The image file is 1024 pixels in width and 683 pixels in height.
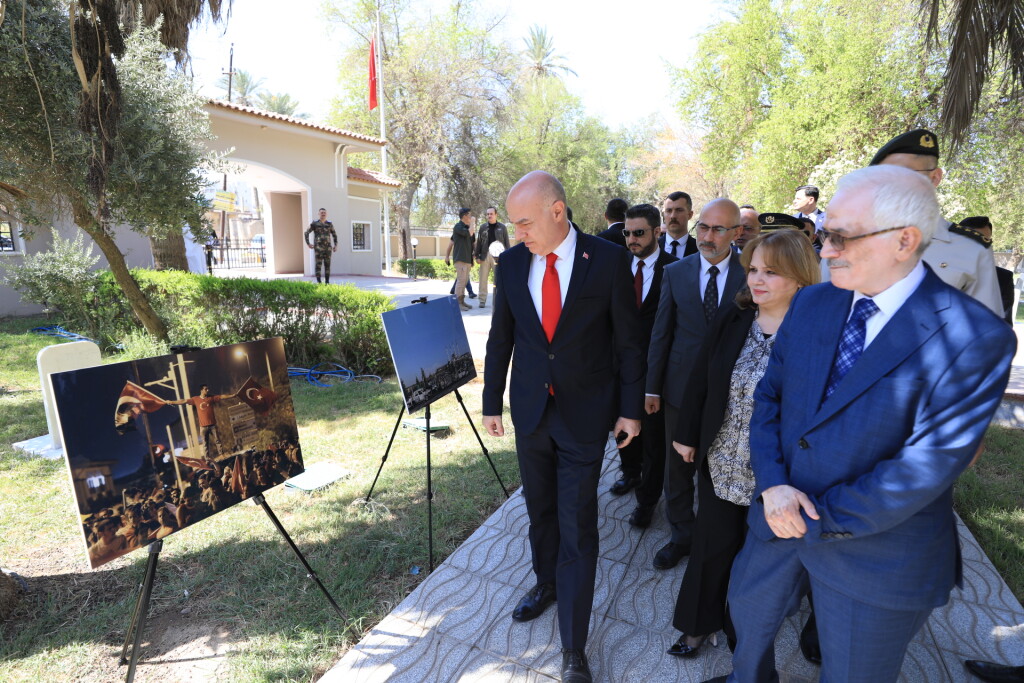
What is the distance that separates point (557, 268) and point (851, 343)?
49.5 inches

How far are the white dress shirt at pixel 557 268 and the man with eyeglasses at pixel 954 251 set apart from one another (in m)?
1.36

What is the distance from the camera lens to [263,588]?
3.08 m

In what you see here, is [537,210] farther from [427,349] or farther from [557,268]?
[427,349]

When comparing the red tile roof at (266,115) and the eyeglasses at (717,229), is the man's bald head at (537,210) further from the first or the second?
the red tile roof at (266,115)

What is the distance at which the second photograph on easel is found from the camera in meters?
3.34

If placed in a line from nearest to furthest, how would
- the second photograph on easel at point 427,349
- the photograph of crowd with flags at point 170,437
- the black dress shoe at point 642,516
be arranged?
1. the photograph of crowd with flags at point 170,437
2. the second photograph on easel at point 427,349
3. the black dress shoe at point 642,516

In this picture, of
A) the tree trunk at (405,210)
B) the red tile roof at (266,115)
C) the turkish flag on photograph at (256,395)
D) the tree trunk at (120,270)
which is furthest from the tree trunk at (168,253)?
the tree trunk at (405,210)

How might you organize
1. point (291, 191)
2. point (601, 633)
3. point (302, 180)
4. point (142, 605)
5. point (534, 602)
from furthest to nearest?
point (291, 191), point (302, 180), point (534, 602), point (601, 633), point (142, 605)

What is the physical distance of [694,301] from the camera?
304 cm

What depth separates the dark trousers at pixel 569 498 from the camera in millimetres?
2414

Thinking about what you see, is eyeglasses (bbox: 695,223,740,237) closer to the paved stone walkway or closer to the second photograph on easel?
the second photograph on easel

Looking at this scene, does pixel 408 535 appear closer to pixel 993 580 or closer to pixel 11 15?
pixel 993 580

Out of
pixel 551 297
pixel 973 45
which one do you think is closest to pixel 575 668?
pixel 551 297

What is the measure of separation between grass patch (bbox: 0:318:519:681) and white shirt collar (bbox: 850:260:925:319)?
2.67 m
